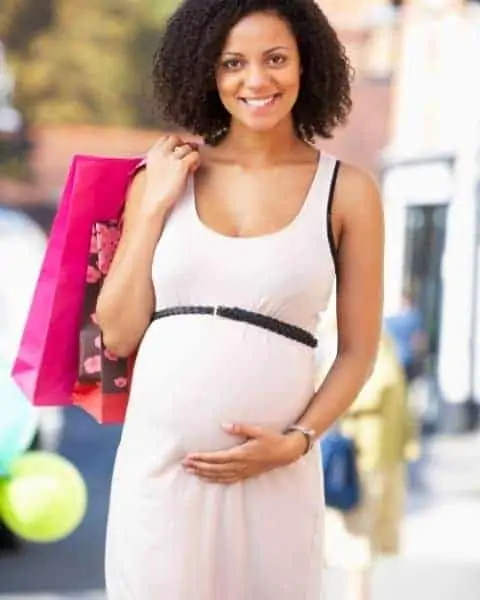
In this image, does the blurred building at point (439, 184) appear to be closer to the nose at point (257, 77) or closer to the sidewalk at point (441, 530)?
the sidewalk at point (441, 530)

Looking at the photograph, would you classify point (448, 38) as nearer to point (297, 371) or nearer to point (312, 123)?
point (312, 123)

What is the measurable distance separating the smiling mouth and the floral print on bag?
0.76 ft

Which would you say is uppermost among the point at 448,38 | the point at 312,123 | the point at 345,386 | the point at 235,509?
the point at 448,38

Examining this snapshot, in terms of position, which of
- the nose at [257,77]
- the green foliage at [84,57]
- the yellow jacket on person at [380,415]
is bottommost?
the yellow jacket on person at [380,415]

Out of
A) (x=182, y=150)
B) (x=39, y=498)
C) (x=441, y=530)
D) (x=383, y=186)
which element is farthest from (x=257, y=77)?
(x=441, y=530)

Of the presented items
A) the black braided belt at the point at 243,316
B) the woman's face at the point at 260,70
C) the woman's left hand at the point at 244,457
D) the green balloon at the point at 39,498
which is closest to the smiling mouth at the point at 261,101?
the woman's face at the point at 260,70

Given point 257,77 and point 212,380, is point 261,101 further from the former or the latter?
point 212,380

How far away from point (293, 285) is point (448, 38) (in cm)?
156

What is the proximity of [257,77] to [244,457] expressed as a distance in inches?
16.1

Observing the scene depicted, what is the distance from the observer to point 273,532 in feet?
4.41

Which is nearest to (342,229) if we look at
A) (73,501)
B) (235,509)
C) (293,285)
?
(293,285)

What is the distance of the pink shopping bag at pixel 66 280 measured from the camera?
56.0 inches

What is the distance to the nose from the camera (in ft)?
4.32

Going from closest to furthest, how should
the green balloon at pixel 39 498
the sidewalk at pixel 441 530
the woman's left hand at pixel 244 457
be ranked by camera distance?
the woman's left hand at pixel 244 457 → the green balloon at pixel 39 498 → the sidewalk at pixel 441 530
